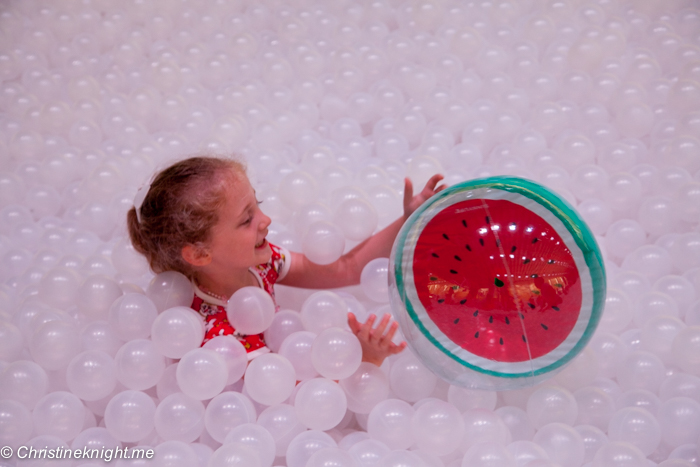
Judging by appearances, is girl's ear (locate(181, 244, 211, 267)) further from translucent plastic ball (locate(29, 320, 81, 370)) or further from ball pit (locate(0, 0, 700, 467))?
translucent plastic ball (locate(29, 320, 81, 370))

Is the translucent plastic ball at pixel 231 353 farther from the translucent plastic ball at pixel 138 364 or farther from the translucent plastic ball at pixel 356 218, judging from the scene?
the translucent plastic ball at pixel 356 218

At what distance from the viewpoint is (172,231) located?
1164 mm

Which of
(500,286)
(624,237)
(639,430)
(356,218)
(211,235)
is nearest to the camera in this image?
(500,286)

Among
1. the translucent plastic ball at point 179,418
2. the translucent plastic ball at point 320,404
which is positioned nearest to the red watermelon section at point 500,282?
the translucent plastic ball at point 320,404

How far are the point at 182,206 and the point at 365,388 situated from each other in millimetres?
476

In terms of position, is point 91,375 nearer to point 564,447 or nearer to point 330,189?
point 330,189

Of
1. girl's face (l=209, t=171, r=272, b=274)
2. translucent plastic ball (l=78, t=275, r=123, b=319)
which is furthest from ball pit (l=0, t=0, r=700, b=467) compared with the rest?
girl's face (l=209, t=171, r=272, b=274)

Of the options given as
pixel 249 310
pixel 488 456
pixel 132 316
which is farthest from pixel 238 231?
pixel 488 456

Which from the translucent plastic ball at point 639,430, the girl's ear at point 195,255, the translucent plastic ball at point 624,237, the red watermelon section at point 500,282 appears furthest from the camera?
the translucent plastic ball at point 624,237

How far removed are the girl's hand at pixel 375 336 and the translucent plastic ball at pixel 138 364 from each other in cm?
36

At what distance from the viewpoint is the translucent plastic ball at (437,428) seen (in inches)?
40.9

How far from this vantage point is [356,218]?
1.31m

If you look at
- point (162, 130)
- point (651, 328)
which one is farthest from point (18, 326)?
point (651, 328)

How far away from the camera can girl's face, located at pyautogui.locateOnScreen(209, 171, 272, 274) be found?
1183 mm
